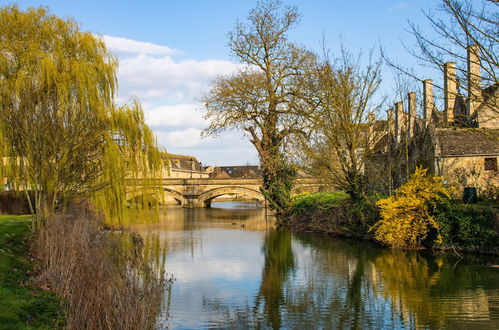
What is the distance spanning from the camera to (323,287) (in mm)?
12125

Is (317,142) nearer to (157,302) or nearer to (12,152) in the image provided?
(12,152)

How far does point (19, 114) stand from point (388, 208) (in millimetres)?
12428

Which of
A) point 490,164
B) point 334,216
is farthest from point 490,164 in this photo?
point 334,216

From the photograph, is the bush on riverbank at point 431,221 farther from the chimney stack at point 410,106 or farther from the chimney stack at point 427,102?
the chimney stack at point 410,106

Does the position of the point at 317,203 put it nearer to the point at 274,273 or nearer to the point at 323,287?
the point at 274,273

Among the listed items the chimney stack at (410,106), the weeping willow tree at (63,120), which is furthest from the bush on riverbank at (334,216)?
the weeping willow tree at (63,120)

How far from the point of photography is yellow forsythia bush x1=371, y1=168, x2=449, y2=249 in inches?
682

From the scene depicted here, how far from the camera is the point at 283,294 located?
1141 centimetres

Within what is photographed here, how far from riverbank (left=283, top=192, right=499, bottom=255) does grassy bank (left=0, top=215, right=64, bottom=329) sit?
12.4m

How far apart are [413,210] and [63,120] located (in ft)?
40.3

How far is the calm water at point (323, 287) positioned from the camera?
30.1 feet

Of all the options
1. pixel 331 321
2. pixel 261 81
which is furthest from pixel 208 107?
pixel 331 321

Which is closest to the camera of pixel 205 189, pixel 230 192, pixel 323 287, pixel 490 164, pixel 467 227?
pixel 323 287

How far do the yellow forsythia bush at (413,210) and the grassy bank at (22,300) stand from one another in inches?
473
